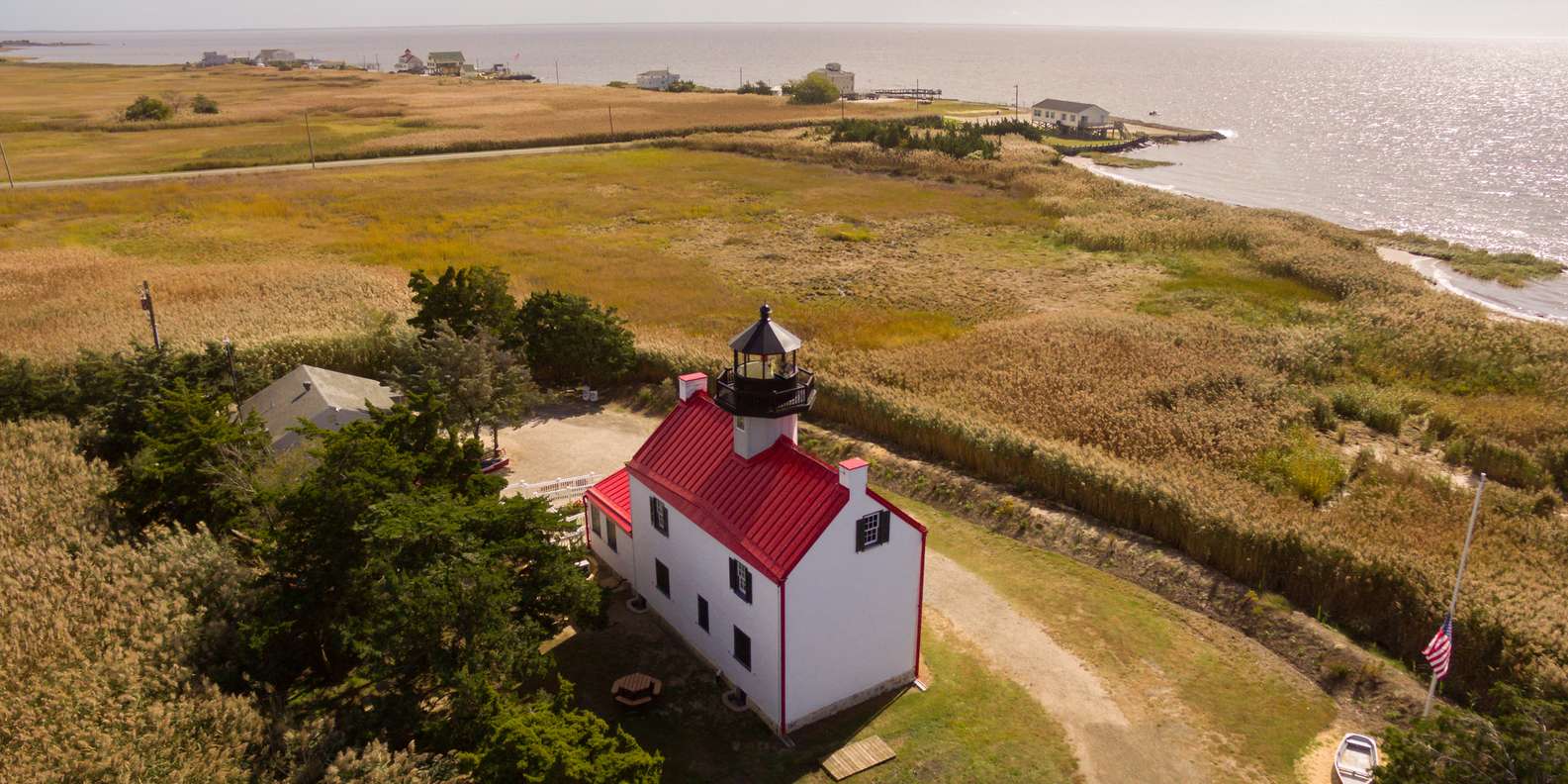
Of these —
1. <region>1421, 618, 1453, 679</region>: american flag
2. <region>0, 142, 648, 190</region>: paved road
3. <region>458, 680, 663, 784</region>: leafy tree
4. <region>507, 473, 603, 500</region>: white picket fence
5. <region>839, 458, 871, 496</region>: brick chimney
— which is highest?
<region>0, 142, 648, 190</region>: paved road

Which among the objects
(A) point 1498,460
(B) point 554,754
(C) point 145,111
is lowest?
(A) point 1498,460

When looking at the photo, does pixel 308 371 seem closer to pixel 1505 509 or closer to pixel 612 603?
pixel 612 603

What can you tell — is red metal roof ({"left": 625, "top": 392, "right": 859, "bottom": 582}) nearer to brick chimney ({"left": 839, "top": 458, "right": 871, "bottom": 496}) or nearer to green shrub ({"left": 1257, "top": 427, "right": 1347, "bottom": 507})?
brick chimney ({"left": 839, "top": 458, "right": 871, "bottom": 496})

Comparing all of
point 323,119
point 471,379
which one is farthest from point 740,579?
point 323,119

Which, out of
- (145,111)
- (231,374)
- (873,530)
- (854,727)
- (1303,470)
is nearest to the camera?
(873,530)

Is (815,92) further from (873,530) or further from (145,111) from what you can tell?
(873,530)

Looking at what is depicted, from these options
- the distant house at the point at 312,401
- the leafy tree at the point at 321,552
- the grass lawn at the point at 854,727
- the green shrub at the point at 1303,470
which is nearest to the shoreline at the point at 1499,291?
the green shrub at the point at 1303,470

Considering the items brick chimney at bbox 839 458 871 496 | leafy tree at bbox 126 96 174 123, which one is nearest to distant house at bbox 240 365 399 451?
brick chimney at bbox 839 458 871 496
